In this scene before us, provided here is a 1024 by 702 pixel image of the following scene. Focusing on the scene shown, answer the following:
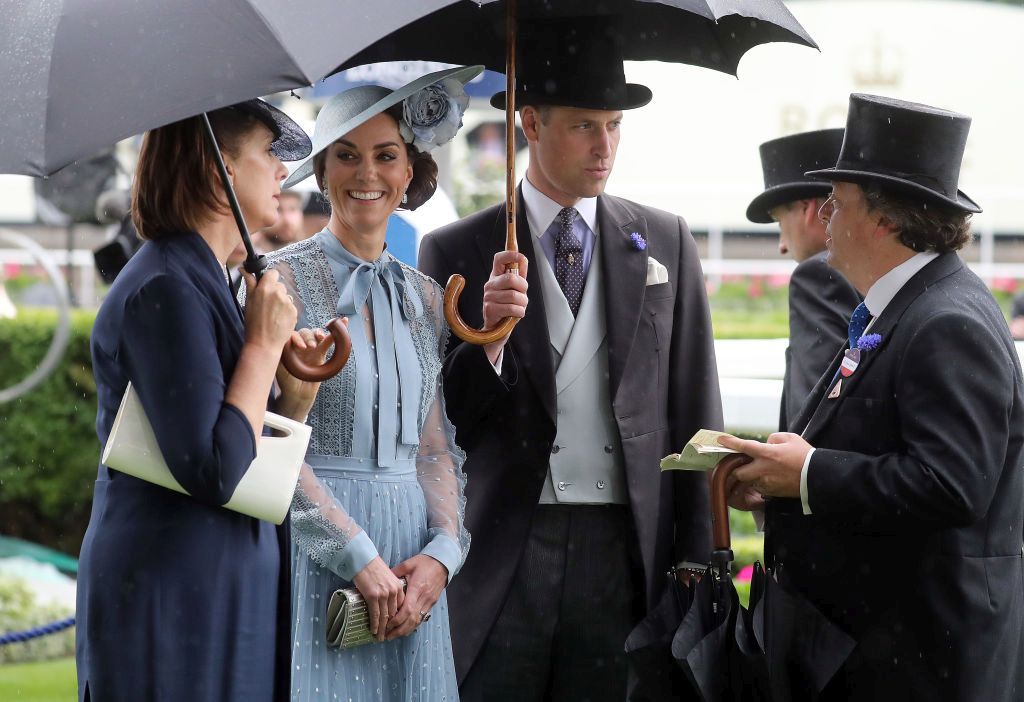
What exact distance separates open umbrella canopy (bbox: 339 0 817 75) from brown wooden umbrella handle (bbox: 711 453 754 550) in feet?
4.05

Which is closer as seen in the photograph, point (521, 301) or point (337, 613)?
point (337, 613)

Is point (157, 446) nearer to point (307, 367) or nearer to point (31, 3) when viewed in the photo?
point (307, 367)

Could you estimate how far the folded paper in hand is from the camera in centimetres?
344

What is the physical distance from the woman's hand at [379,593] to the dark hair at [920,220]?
5.12ft

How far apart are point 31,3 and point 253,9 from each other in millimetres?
452

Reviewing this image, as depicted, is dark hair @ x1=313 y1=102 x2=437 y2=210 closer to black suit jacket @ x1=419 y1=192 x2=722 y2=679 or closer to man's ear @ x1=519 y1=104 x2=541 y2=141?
black suit jacket @ x1=419 y1=192 x2=722 y2=679

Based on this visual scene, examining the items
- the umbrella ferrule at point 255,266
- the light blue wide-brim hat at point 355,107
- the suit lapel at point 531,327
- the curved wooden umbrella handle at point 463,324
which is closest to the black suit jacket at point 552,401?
the suit lapel at point 531,327

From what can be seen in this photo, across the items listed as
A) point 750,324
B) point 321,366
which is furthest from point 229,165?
point 750,324

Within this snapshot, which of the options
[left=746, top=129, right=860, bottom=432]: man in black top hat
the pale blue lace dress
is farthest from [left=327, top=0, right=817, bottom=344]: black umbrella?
[left=746, top=129, right=860, bottom=432]: man in black top hat

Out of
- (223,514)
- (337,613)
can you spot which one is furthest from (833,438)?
(223,514)

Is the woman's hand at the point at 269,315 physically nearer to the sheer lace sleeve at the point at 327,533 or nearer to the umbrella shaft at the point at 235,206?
the umbrella shaft at the point at 235,206

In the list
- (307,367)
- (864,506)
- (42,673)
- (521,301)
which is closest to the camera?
(307,367)

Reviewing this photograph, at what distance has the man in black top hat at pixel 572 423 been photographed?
3746 millimetres

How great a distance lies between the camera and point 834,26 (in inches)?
776
